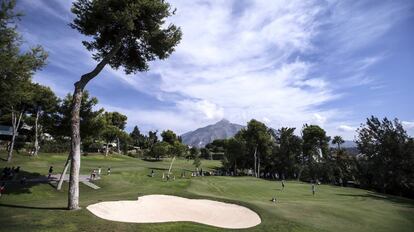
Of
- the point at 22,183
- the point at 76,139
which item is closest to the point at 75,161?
the point at 76,139

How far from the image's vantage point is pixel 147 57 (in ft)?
89.7

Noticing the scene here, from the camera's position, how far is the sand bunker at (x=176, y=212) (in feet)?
74.3

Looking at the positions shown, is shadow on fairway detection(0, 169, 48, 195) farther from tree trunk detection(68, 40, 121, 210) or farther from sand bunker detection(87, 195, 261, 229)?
tree trunk detection(68, 40, 121, 210)

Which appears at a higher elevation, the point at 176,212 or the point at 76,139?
the point at 76,139

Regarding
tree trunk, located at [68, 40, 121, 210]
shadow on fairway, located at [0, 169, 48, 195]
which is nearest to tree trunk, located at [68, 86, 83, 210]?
tree trunk, located at [68, 40, 121, 210]

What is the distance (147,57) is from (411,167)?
5949 cm

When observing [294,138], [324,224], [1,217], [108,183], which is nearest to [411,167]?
[294,138]

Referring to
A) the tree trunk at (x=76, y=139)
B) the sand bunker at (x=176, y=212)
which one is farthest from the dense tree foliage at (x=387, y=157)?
the tree trunk at (x=76, y=139)

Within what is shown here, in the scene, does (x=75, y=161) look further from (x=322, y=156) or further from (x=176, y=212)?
(x=322, y=156)

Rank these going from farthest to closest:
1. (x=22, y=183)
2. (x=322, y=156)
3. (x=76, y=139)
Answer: (x=322, y=156)
(x=22, y=183)
(x=76, y=139)

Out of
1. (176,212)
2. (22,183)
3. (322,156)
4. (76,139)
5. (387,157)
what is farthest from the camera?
(322,156)

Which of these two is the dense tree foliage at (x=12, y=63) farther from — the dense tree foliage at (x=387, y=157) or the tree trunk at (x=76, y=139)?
the dense tree foliage at (x=387, y=157)

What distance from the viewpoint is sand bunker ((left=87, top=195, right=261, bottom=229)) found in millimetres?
22656

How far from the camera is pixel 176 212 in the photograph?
25484mm
